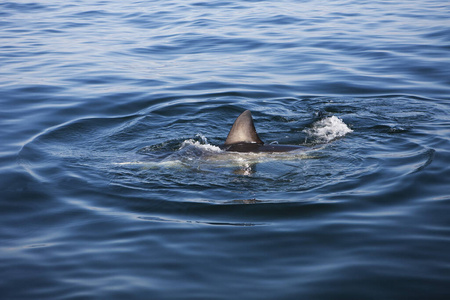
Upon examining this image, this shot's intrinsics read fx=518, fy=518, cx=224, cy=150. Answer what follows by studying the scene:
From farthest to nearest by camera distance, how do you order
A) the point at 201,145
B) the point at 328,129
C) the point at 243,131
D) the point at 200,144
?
the point at 328,129 < the point at 200,144 < the point at 201,145 < the point at 243,131

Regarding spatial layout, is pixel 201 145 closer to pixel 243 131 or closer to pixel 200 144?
pixel 200 144

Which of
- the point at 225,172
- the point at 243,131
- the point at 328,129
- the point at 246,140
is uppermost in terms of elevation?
the point at 243,131

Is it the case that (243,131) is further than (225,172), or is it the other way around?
(243,131)

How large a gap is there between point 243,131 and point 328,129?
172 cm

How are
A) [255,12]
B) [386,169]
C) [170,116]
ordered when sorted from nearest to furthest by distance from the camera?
[386,169]
[170,116]
[255,12]

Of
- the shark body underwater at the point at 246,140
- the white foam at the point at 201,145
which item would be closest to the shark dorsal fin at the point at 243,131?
the shark body underwater at the point at 246,140

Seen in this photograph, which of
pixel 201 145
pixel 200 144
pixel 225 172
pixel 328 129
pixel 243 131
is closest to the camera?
pixel 225 172

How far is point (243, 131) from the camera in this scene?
7148 millimetres

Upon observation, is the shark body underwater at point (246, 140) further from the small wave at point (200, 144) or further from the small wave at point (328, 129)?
the small wave at point (328, 129)

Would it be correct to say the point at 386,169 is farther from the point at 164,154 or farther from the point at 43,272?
the point at 43,272

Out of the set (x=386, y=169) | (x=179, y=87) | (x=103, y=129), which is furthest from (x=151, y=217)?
(x=179, y=87)

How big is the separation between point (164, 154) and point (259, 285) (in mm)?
3477

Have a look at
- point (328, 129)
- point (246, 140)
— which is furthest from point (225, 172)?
point (328, 129)

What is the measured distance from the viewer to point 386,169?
21.0ft
